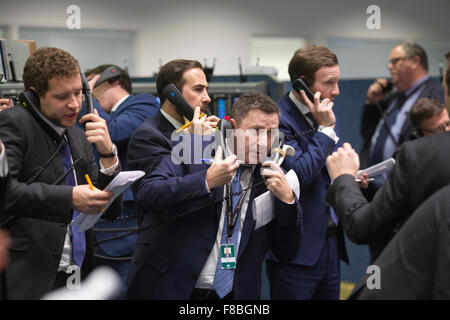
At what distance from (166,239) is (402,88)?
8.23ft

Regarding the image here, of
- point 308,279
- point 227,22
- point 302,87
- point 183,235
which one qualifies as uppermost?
point 227,22

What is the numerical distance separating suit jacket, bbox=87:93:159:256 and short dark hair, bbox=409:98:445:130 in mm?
1305

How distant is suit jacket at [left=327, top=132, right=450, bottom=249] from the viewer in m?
1.26

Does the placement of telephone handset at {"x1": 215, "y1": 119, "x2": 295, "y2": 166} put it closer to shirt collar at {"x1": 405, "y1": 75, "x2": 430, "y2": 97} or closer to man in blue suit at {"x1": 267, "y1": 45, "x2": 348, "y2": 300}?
man in blue suit at {"x1": 267, "y1": 45, "x2": 348, "y2": 300}

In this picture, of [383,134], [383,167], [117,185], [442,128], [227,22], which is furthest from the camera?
[227,22]

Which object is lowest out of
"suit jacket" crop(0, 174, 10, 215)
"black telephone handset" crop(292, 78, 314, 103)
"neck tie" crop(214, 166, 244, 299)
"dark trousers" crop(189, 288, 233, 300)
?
"dark trousers" crop(189, 288, 233, 300)

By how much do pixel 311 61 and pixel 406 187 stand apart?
0.98 metres

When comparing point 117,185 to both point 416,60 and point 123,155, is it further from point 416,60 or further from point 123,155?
point 416,60

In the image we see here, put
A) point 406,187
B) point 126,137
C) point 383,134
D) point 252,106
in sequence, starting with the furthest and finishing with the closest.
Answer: point 383,134 → point 126,137 → point 252,106 → point 406,187

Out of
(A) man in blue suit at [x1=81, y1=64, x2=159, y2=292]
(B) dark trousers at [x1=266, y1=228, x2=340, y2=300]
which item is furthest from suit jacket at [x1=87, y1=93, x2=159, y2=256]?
(B) dark trousers at [x1=266, y1=228, x2=340, y2=300]

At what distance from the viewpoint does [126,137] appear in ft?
7.98

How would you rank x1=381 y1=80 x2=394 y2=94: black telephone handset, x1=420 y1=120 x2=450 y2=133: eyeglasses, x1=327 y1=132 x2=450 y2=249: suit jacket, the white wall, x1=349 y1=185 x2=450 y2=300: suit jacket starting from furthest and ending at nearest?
the white wall < x1=381 y1=80 x2=394 y2=94: black telephone handset < x1=420 y1=120 x2=450 y2=133: eyeglasses < x1=327 y1=132 x2=450 y2=249: suit jacket < x1=349 y1=185 x2=450 y2=300: suit jacket

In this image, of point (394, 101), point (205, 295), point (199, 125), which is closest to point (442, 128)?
point (394, 101)

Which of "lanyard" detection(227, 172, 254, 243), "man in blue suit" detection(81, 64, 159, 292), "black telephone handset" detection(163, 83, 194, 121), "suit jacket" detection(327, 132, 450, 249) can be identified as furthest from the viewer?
"man in blue suit" detection(81, 64, 159, 292)
